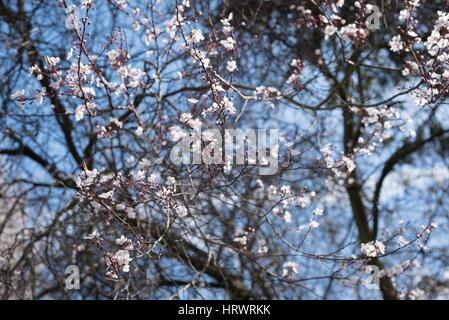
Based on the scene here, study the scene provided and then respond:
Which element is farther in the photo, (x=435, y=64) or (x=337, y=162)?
(x=337, y=162)

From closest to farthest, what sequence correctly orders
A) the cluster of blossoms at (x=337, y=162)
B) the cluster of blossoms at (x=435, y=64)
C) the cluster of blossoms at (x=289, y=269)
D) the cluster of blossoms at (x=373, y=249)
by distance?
1. the cluster of blossoms at (x=435, y=64)
2. the cluster of blossoms at (x=373, y=249)
3. the cluster of blossoms at (x=337, y=162)
4. the cluster of blossoms at (x=289, y=269)

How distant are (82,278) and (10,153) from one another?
4.40 feet

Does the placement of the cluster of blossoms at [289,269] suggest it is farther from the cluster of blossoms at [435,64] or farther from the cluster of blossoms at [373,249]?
the cluster of blossoms at [435,64]

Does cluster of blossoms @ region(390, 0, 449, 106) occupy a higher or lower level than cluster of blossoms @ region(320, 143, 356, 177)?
higher

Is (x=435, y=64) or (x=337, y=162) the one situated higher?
(x=435, y=64)

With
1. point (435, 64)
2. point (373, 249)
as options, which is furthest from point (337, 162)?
point (435, 64)

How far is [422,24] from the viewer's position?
243 inches

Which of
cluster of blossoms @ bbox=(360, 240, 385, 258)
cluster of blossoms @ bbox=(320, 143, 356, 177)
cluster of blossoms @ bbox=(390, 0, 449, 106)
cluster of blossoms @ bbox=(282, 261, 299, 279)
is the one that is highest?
cluster of blossoms @ bbox=(390, 0, 449, 106)

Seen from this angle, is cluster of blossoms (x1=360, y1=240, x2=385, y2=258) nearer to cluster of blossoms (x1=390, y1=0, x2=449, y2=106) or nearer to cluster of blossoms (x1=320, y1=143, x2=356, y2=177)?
cluster of blossoms (x1=320, y1=143, x2=356, y2=177)

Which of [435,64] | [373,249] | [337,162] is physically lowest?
[373,249]

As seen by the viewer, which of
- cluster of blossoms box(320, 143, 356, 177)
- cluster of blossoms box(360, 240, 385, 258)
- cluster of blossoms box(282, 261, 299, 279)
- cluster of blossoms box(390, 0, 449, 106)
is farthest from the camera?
cluster of blossoms box(282, 261, 299, 279)

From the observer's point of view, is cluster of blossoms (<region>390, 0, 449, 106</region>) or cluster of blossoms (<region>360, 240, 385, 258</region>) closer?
cluster of blossoms (<region>390, 0, 449, 106</region>)

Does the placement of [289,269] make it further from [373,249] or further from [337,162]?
[337,162]
